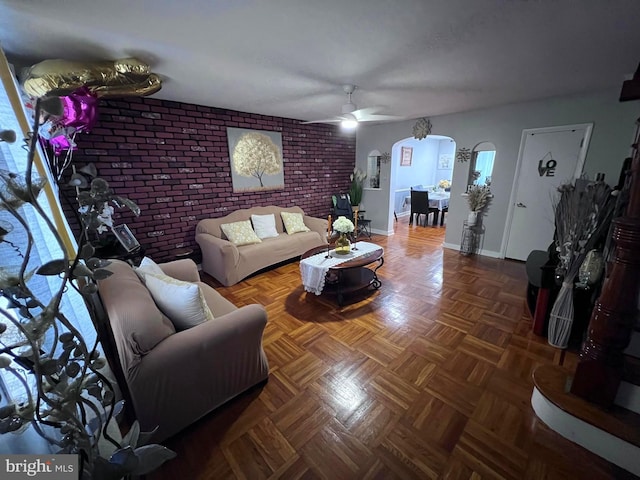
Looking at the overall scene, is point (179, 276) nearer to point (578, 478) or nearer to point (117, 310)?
point (117, 310)

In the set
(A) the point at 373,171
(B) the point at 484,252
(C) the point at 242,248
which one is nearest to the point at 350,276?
(C) the point at 242,248

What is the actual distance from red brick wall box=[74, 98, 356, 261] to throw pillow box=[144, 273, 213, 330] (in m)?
2.03

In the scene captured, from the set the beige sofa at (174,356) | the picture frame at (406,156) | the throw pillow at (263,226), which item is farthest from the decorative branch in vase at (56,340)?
the picture frame at (406,156)

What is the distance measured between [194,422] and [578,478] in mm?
1979

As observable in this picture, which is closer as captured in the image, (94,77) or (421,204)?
(94,77)

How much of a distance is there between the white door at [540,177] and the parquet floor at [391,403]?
4.72 feet

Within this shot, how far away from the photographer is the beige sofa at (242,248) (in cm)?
313

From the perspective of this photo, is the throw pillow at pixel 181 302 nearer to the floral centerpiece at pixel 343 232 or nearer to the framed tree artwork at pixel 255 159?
the floral centerpiece at pixel 343 232

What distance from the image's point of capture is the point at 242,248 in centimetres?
336

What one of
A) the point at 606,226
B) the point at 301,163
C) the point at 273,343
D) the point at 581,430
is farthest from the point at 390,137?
the point at 581,430

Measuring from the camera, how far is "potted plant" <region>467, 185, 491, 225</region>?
391cm

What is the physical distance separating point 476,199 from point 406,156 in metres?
3.31

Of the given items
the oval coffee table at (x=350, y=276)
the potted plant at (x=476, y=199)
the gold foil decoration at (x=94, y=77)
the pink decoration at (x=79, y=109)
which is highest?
the gold foil decoration at (x=94, y=77)

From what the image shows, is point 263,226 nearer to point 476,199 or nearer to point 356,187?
point 356,187
